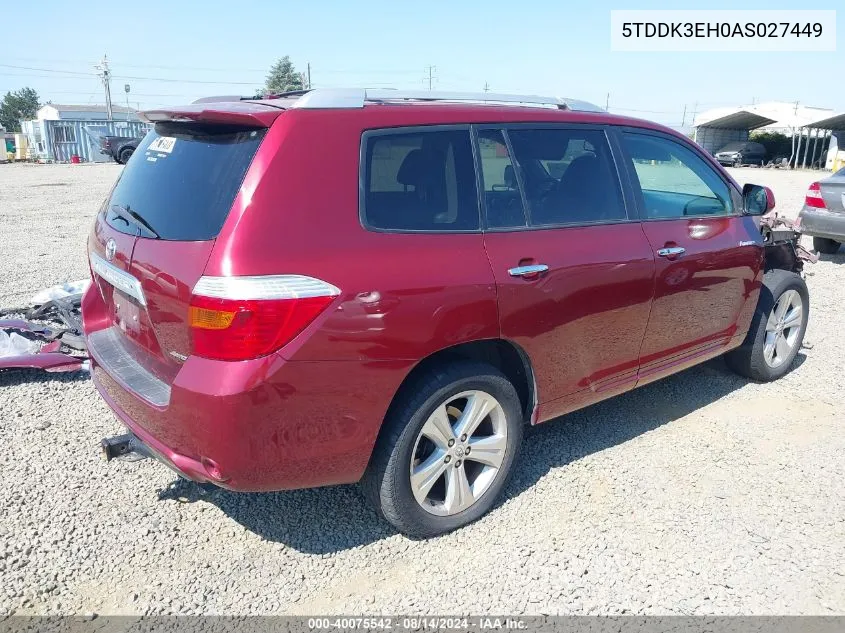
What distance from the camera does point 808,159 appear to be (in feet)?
145

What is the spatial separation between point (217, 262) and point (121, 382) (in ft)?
2.91

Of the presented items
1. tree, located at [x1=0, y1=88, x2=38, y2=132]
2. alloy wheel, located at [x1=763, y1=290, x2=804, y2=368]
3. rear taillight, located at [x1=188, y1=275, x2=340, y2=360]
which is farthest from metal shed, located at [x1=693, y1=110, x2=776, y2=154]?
Answer: tree, located at [x1=0, y1=88, x2=38, y2=132]

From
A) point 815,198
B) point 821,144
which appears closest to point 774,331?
point 815,198

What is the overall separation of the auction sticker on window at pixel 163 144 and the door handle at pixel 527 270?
1.57 m

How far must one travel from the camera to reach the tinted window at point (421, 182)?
8.82 feet

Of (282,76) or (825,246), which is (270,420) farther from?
(282,76)

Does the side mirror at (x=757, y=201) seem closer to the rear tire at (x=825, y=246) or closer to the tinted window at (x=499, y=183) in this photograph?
the tinted window at (x=499, y=183)

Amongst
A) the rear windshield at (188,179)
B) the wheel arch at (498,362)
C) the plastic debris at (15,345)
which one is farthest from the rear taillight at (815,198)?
the plastic debris at (15,345)

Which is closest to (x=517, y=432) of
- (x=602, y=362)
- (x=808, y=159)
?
(x=602, y=362)

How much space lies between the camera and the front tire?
2.77m

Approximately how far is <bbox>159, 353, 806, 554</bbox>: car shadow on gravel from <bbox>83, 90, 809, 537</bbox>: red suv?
328 mm

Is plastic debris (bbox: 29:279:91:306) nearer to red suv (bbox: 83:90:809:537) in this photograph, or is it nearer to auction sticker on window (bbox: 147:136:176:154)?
red suv (bbox: 83:90:809:537)

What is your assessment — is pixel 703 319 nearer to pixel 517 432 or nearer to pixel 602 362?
pixel 602 362

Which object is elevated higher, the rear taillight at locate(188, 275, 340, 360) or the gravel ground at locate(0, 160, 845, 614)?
the rear taillight at locate(188, 275, 340, 360)
